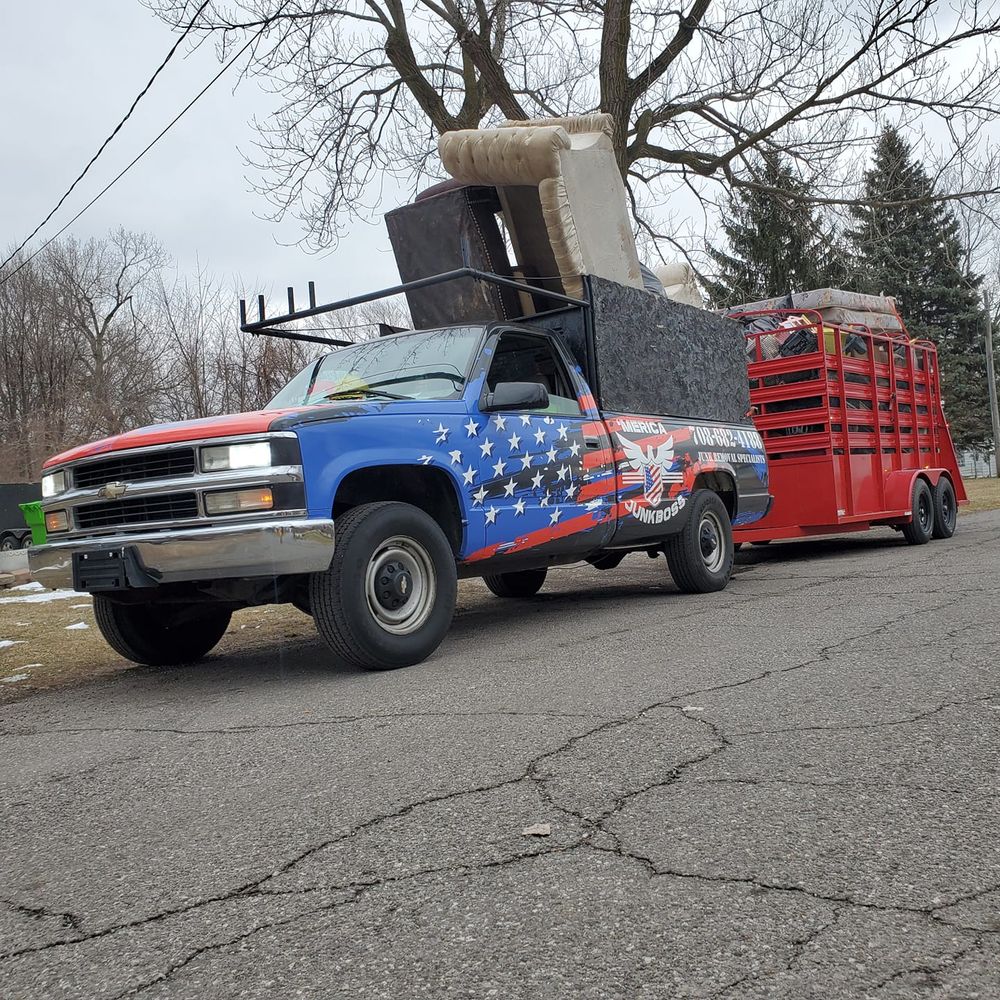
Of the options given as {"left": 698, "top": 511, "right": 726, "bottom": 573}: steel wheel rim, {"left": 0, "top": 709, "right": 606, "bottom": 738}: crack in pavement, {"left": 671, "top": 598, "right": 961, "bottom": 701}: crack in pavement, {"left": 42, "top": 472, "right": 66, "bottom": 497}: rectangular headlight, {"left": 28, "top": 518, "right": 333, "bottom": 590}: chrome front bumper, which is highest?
{"left": 42, "top": 472, "right": 66, "bottom": 497}: rectangular headlight

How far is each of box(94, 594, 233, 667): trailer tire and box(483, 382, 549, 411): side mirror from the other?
2.11m

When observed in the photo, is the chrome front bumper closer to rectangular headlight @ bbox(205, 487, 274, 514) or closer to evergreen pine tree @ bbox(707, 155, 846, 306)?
rectangular headlight @ bbox(205, 487, 274, 514)

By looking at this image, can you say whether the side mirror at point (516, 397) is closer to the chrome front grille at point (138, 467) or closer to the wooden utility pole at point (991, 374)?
the chrome front grille at point (138, 467)

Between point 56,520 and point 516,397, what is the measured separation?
2731 mm

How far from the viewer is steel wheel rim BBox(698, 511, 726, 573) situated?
26.5ft

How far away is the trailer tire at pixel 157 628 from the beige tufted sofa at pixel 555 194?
11.7 feet

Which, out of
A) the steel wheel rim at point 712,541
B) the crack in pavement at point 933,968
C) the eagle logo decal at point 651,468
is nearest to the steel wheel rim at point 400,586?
the eagle logo decal at point 651,468

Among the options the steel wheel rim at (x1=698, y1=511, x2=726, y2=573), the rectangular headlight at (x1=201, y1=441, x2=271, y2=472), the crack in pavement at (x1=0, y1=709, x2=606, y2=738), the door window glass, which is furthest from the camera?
the steel wheel rim at (x1=698, y1=511, x2=726, y2=573)

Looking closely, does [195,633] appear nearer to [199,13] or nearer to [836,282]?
[199,13]

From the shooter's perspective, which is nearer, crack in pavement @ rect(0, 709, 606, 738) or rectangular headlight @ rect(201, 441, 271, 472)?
crack in pavement @ rect(0, 709, 606, 738)

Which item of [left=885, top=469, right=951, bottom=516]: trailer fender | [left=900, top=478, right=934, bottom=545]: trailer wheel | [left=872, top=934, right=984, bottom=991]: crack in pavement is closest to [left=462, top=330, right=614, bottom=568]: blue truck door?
[left=872, top=934, right=984, bottom=991]: crack in pavement

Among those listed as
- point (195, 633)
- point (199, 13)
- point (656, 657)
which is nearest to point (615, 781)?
point (656, 657)

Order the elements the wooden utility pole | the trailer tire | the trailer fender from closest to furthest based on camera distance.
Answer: the trailer tire, the trailer fender, the wooden utility pole

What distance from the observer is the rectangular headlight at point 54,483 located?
5.71m
